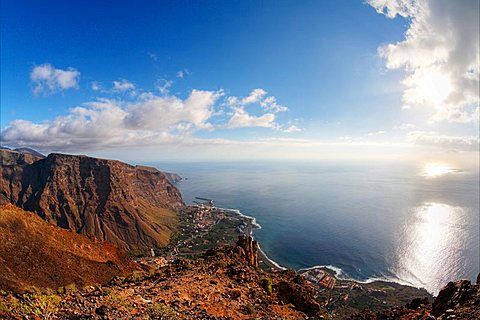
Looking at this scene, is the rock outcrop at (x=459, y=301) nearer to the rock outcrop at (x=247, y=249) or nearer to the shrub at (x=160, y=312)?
the shrub at (x=160, y=312)

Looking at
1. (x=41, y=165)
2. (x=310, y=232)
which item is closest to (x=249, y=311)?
(x=310, y=232)

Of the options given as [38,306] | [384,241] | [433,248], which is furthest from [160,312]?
[433,248]

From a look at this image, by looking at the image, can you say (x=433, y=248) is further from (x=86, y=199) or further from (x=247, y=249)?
(x=86, y=199)

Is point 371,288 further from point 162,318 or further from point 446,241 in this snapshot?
point 162,318

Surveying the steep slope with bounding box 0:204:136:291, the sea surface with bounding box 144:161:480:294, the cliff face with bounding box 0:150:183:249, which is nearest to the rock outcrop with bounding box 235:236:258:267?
the steep slope with bounding box 0:204:136:291

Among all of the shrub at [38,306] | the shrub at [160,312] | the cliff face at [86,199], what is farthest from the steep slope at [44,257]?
the cliff face at [86,199]
